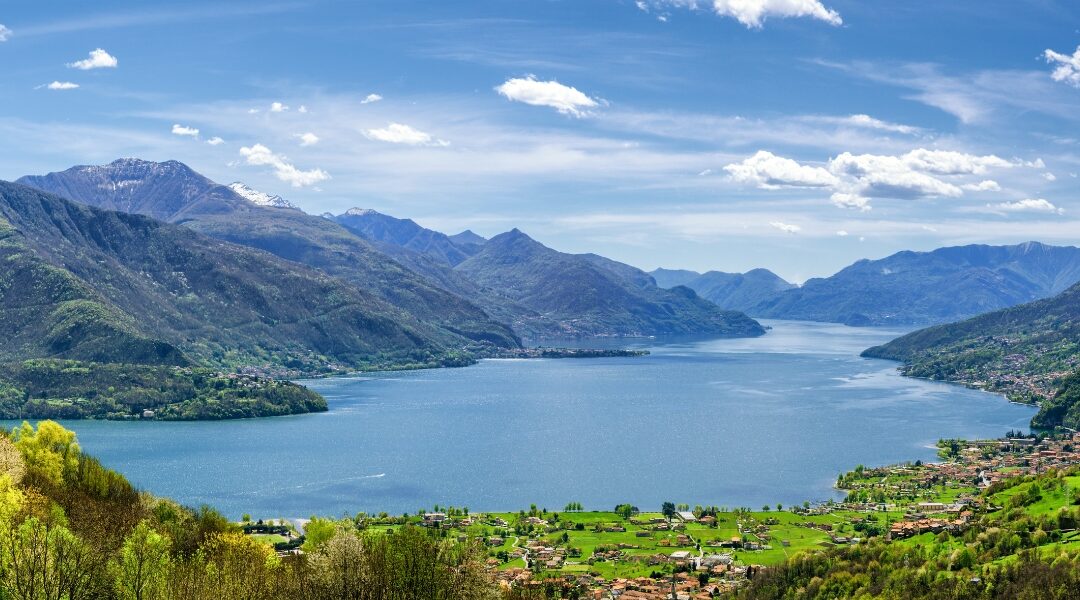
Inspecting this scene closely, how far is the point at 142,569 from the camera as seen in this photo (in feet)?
138

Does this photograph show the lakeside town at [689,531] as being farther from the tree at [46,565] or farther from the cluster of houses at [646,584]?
the tree at [46,565]

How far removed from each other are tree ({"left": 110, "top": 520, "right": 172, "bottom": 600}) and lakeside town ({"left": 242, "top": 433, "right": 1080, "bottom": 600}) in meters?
Result: 24.2

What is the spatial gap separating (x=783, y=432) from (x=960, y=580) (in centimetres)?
11904

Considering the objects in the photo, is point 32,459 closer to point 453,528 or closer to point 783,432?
point 453,528

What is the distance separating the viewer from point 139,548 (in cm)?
4269

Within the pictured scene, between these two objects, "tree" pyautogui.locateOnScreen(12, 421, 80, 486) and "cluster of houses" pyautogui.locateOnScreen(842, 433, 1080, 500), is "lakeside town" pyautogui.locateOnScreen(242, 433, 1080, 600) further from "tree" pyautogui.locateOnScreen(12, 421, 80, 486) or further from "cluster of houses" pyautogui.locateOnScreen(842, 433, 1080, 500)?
"tree" pyautogui.locateOnScreen(12, 421, 80, 486)

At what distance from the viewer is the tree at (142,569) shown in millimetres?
40125

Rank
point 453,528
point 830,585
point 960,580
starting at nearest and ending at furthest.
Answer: point 960,580 < point 830,585 < point 453,528

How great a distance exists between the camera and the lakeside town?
7956cm

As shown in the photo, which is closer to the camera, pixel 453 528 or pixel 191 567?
pixel 191 567

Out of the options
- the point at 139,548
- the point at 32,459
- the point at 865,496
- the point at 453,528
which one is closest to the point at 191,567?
the point at 139,548

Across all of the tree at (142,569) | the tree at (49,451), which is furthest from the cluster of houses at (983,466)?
the tree at (142,569)

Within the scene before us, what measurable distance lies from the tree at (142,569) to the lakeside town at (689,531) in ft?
79.3

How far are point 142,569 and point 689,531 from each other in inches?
2692
